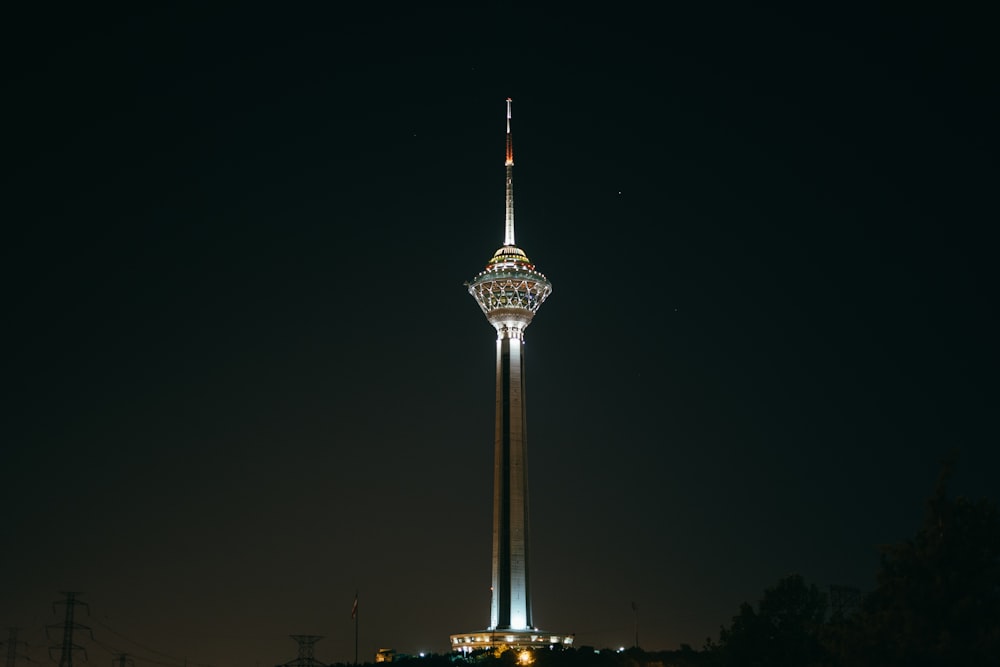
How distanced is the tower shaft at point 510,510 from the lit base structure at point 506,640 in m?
1.65

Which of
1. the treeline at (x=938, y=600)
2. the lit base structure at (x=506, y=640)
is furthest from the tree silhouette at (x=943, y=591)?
the lit base structure at (x=506, y=640)

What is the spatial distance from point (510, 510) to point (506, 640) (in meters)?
19.9

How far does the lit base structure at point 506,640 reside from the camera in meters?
176

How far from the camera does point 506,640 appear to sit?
17725 centimetres

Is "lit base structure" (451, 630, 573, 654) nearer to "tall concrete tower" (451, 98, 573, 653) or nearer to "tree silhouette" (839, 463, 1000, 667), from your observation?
"tall concrete tower" (451, 98, 573, 653)

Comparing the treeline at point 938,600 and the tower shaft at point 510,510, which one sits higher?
the tower shaft at point 510,510

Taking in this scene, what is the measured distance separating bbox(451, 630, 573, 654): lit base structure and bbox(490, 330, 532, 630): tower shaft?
1.65 metres

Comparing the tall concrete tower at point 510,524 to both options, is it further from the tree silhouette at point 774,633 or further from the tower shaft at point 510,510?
the tree silhouette at point 774,633

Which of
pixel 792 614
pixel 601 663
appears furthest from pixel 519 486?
pixel 792 614

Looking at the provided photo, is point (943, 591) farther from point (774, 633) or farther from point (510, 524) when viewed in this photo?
point (510, 524)

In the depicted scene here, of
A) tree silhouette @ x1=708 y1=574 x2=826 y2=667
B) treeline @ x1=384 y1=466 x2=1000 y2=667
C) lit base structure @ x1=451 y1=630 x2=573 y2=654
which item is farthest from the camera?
lit base structure @ x1=451 y1=630 x2=573 y2=654

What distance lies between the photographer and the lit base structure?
579ft

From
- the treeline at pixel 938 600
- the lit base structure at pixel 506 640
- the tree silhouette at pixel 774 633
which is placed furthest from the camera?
the lit base structure at pixel 506 640

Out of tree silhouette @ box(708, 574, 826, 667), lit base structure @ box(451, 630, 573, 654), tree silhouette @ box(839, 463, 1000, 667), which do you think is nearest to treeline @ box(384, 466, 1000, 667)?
tree silhouette @ box(839, 463, 1000, 667)
